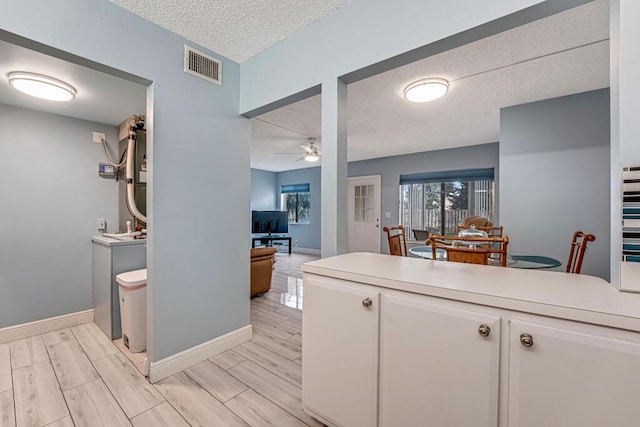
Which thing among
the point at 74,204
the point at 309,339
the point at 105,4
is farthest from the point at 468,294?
the point at 74,204

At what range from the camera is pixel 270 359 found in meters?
2.08

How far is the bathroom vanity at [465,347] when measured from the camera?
738mm

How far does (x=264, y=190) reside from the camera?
7.84m

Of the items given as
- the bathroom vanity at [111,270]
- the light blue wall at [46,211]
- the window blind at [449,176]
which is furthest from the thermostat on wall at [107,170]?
the window blind at [449,176]

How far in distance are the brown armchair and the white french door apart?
292 cm

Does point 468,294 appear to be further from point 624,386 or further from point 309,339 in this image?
point 309,339

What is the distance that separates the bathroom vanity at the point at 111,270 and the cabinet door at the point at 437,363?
8.14 feet

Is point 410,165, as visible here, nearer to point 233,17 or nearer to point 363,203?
point 363,203

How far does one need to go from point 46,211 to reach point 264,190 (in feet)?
17.5

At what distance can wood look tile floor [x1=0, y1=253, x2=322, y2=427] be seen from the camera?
1480 millimetres

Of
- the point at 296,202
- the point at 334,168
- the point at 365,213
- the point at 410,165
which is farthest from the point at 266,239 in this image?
the point at 334,168

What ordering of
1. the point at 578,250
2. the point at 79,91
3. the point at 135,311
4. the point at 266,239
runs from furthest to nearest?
the point at 266,239
the point at 79,91
the point at 135,311
the point at 578,250

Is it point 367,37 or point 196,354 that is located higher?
point 367,37

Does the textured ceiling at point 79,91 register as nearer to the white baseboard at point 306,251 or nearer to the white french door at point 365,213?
the white french door at point 365,213
